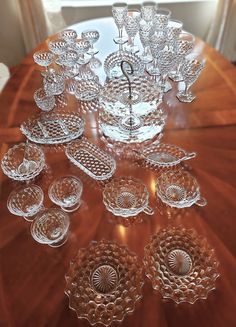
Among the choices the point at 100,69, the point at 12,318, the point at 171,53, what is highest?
the point at 171,53

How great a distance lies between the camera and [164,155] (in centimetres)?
103

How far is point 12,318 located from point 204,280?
42cm

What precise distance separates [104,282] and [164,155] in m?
0.43

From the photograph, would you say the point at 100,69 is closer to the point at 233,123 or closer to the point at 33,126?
the point at 33,126

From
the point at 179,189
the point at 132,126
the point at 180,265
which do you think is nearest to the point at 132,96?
the point at 132,126

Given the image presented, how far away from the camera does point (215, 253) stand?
31.4 inches

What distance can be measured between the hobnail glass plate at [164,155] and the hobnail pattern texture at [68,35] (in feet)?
2.40

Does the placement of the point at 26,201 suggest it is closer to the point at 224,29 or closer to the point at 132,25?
the point at 132,25

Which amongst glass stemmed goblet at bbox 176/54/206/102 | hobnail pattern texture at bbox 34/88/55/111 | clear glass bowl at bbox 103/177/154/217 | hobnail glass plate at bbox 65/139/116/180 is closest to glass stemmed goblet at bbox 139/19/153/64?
glass stemmed goblet at bbox 176/54/206/102

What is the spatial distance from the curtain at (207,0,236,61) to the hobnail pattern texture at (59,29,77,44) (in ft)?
3.36

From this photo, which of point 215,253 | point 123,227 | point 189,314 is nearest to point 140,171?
point 123,227

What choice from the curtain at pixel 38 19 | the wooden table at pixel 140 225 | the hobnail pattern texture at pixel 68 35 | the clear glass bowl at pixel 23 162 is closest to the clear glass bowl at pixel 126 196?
the wooden table at pixel 140 225

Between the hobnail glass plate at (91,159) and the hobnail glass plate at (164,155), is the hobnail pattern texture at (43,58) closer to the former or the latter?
the hobnail glass plate at (91,159)

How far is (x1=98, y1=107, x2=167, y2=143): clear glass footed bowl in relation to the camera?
3.59 feet
